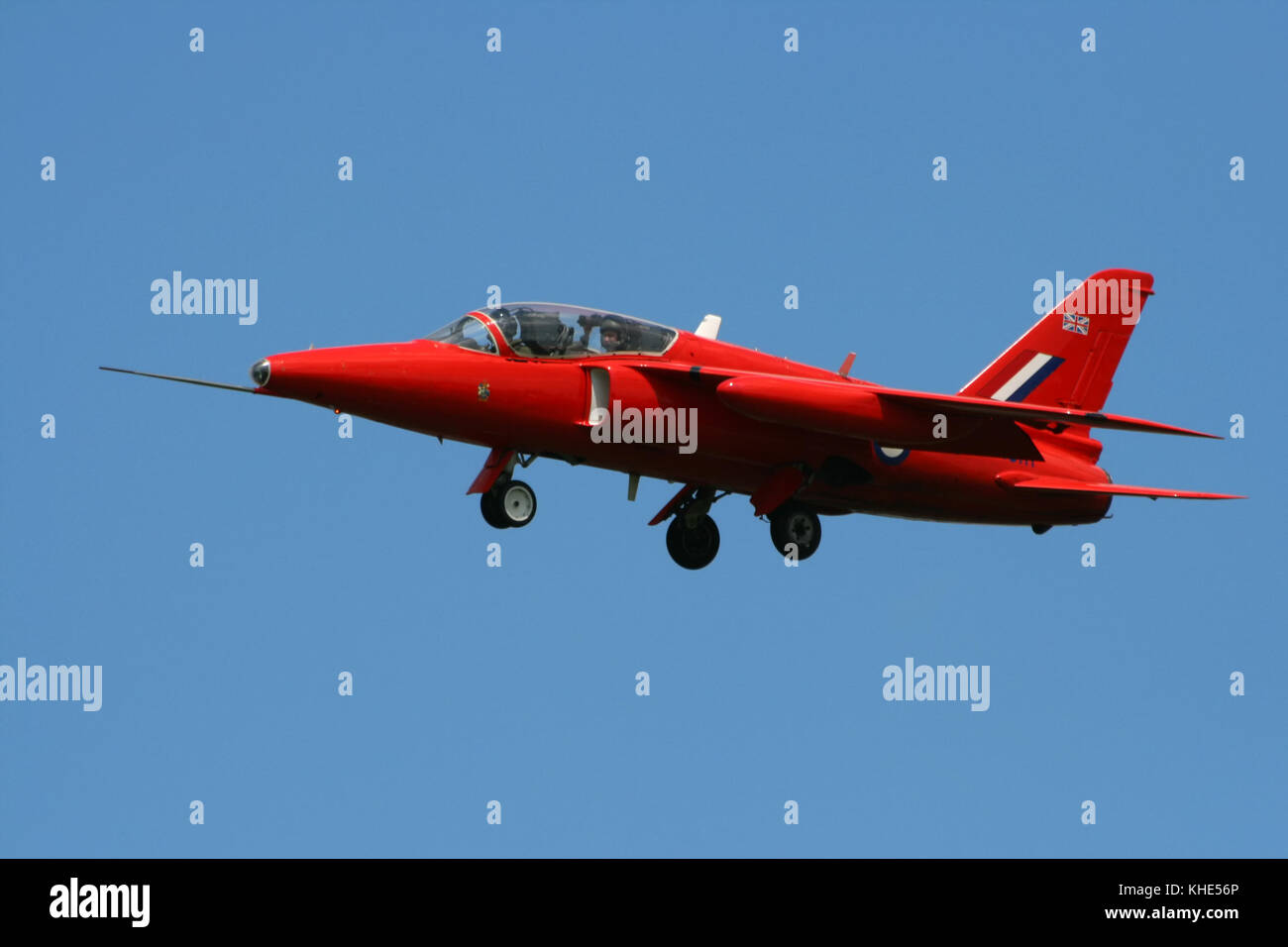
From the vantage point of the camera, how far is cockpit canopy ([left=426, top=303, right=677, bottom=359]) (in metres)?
26.1

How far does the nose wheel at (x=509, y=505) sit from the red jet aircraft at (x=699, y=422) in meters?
0.02

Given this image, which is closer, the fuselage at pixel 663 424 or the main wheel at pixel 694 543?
the fuselage at pixel 663 424

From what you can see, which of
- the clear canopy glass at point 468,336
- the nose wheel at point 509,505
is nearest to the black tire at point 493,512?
the nose wheel at point 509,505

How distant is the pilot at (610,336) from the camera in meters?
26.7

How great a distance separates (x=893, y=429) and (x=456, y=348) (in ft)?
19.8

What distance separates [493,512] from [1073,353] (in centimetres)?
1007

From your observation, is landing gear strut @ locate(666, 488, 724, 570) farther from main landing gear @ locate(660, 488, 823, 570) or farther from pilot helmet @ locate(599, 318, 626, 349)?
pilot helmet @ locate(599, 318, 626, 349)

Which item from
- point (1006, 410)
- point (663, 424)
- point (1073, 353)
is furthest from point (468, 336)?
point (1073, 353)

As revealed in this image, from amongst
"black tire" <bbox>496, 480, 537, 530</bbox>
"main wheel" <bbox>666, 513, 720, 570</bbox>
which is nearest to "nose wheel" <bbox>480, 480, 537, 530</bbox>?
"black tire" <bbox>496, 480, 537, 530</bbox>

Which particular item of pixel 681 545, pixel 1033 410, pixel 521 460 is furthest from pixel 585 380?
pixel 1033 410

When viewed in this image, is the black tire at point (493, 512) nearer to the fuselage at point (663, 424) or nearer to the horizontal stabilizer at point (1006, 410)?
the fuselage at point (663, 424)

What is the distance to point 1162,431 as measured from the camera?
2595cm

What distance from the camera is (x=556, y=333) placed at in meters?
26.3

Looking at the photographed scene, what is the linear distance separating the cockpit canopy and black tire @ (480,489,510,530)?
197 centimetres
